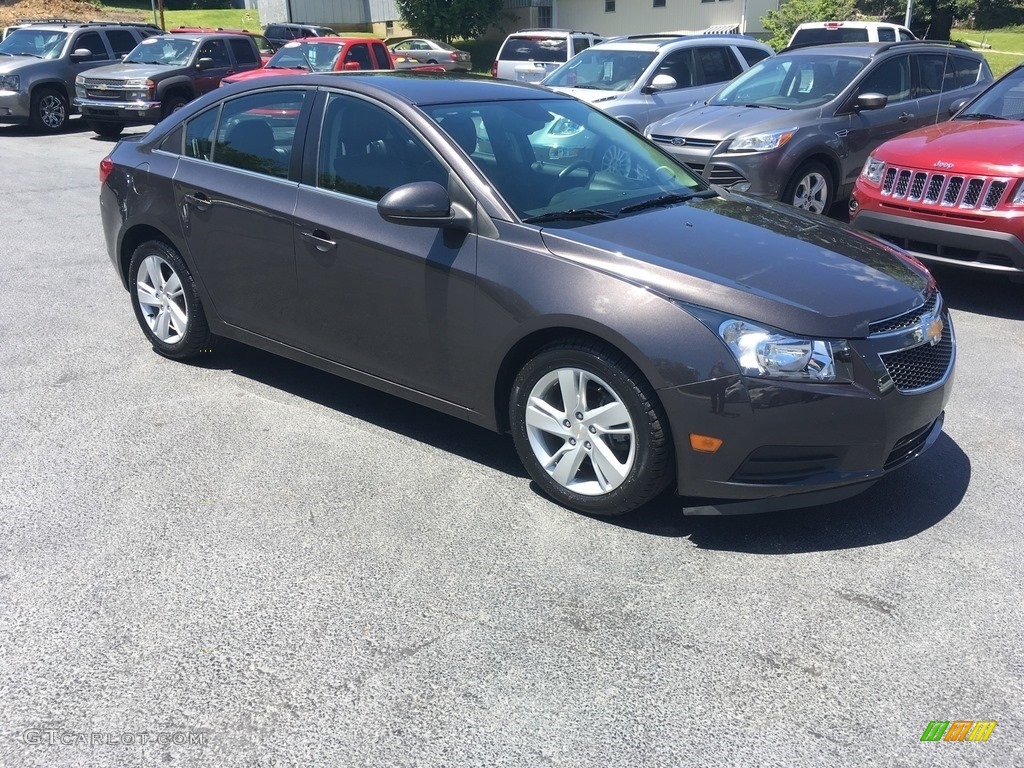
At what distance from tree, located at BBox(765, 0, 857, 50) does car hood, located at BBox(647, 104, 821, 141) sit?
1021 inches

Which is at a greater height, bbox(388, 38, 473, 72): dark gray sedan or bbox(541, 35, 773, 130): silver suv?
bbox(388, 38, 473, 72): dark gray sedan

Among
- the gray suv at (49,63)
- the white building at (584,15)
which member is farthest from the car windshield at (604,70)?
the white building at (584,15)

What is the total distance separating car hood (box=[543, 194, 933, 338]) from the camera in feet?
11.8

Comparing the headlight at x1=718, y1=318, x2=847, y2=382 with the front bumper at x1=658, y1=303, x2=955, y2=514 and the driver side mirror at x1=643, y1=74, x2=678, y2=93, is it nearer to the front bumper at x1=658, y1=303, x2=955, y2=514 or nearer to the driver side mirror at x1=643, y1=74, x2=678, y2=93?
the front bumper at x1=658, y1=303, x2=955, y2=514

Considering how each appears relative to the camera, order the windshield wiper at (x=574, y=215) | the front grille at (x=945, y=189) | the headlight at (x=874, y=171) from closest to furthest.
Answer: the windshield wiper at (x=574, y=215), the front grille at (x=945, y=189), the headlight at (x=874, y=171)

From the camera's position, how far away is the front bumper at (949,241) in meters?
6.44

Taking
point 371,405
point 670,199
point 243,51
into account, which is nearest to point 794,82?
point 670,199

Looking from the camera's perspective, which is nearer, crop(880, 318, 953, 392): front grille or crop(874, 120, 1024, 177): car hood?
crop(880, 318, 953, 392): front grille

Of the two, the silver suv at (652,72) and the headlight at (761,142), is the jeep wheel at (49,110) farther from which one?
the headlight at (761,142)

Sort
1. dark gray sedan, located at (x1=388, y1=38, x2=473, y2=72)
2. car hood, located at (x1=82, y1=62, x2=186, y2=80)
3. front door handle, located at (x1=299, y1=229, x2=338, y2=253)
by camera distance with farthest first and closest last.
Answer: dark gray sedan, located at (x1=388, y1=38, x2=473, y2=72)
car hood, located at (x1=82, y1=62, x2=186, y2=80)
front door handle, located at (x1=299, y1=229, x2=338, y2=253)

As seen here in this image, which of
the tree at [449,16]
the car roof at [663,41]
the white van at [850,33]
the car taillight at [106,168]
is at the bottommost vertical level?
the car taillight at [106,168]

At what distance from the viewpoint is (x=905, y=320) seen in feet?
12.6

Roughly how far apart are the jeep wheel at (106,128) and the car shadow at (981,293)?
1409cm

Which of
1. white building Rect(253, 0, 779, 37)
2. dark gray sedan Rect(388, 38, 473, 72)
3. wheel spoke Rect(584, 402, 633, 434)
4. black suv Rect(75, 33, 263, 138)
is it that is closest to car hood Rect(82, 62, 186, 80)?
black suv Rect(75, 33, 263, 138)
